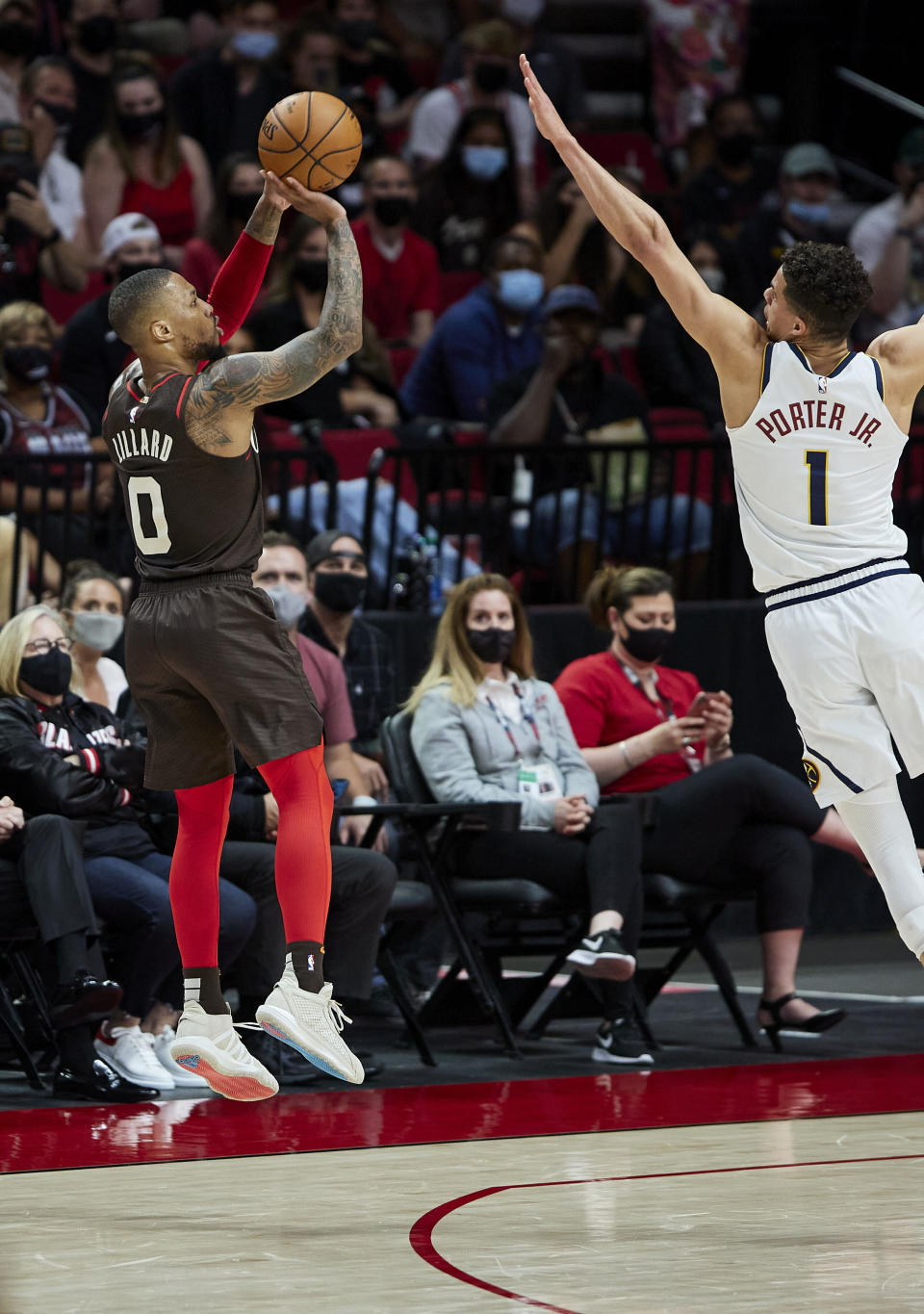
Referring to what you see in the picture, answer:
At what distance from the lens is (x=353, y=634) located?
730 cm

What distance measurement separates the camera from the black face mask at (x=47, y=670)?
5.96m

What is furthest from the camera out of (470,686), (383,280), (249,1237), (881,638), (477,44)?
(477,44)

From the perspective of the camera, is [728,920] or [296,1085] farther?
[728,920]

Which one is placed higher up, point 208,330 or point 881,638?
point 208,330

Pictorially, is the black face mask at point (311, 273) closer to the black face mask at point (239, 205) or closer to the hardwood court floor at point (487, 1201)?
the black face mask at point (239, 205)

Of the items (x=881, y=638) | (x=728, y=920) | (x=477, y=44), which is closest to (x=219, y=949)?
(x=881, y=638)

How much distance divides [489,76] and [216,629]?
7738 millimetres

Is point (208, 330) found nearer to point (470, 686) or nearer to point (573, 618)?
point (470, 686)

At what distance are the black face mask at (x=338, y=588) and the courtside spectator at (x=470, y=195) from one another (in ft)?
14.8

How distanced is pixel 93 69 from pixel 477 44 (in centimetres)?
228

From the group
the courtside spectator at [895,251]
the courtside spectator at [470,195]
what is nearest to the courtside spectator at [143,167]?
the courtside spectator at [470,195]

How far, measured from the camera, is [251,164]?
31.4ft

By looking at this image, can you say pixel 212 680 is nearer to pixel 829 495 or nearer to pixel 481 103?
pixel 829 495

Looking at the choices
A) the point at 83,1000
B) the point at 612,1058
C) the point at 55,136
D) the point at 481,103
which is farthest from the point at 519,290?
the point at 83,1000
